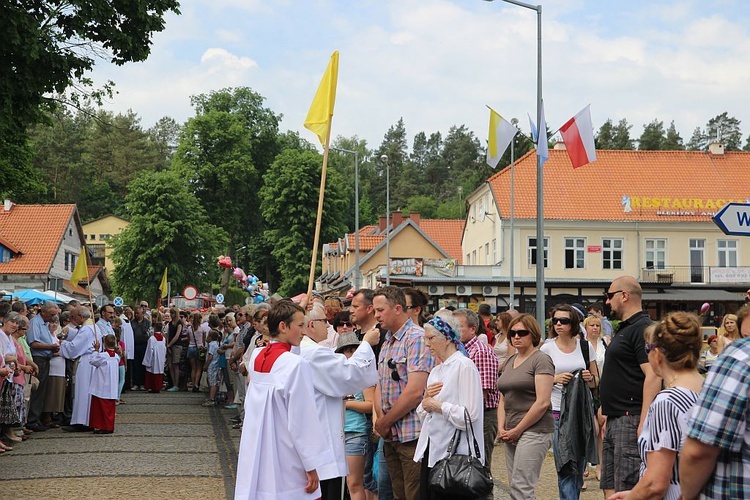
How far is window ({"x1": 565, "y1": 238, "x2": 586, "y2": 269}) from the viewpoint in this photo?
58812mm

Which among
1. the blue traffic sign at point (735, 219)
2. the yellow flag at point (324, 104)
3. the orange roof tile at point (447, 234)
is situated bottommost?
the blue traffic sign at point (735, 219)

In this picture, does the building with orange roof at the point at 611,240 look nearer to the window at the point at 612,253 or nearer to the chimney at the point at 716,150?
the window at the point at 612,253

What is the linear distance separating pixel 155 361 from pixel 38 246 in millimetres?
41689

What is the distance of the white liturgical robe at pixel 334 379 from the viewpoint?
668 cm

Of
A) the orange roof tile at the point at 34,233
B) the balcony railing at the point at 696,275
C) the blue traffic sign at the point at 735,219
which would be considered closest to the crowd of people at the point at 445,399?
the blue traffic sign at the point at 735,219

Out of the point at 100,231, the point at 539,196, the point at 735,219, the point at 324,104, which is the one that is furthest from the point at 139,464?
the point at 100,231

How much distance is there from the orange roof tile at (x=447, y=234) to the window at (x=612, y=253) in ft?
71.0

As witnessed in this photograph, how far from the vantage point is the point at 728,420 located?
339cm

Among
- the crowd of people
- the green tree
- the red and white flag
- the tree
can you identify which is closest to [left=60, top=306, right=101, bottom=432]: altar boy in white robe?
the crowd of people

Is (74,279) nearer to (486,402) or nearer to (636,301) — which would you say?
(486,402)

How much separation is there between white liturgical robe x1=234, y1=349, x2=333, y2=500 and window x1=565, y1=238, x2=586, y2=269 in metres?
53.6

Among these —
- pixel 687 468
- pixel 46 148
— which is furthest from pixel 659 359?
pixel 46 148

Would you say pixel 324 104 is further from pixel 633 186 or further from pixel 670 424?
pixel 633 186

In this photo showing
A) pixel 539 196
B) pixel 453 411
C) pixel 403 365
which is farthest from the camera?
pixel 539 196
